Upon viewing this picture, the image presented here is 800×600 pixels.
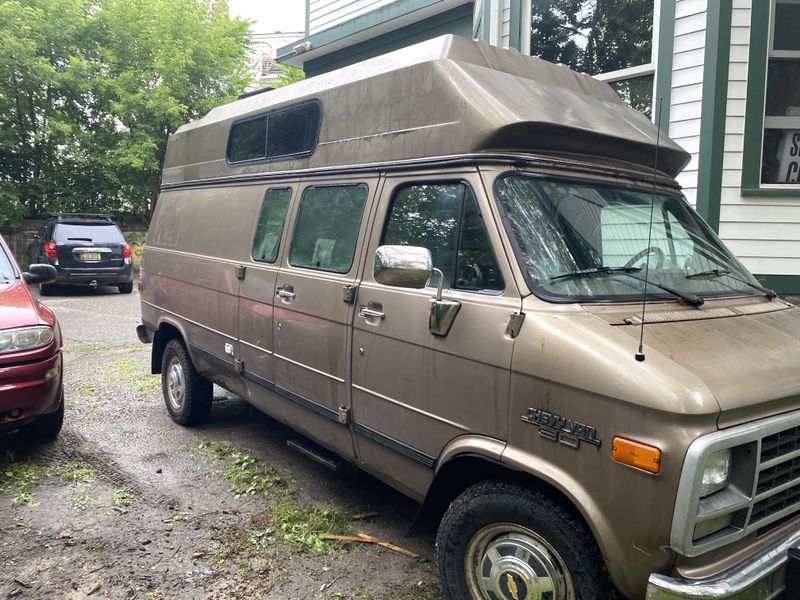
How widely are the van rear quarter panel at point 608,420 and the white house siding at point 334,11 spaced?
1000 cm

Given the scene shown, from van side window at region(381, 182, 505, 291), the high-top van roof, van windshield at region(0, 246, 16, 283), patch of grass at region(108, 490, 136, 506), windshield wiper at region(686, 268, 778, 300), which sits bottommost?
patch of grass at region(108, 490, 136, 506)

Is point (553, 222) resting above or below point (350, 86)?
→ below

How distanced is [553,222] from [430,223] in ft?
2.02

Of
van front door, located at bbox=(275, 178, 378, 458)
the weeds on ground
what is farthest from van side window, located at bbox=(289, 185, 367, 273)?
the weeds on ground

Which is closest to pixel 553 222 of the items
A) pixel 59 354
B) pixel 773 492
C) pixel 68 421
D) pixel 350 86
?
pixel 773 492

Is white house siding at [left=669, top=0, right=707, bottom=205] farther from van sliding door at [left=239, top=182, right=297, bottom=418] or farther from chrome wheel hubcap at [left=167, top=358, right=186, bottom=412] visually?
chrome wheel hubcap at [left=167, top=358, right=186, bottom=412]

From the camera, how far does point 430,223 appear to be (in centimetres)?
309

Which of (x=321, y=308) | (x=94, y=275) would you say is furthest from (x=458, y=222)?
(x=94, y=275)

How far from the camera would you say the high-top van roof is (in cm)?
288

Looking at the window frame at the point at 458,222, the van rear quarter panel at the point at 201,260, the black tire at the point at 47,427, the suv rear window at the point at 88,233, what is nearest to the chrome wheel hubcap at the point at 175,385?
the van rear quarter panel at the point at 201,260

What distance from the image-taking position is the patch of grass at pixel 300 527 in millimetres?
3510

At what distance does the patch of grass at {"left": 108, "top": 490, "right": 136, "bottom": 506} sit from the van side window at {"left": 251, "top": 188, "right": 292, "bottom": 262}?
5.79 ft

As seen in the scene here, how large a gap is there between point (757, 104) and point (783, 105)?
0.50 m

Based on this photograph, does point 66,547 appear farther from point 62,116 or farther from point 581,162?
point 62,116
